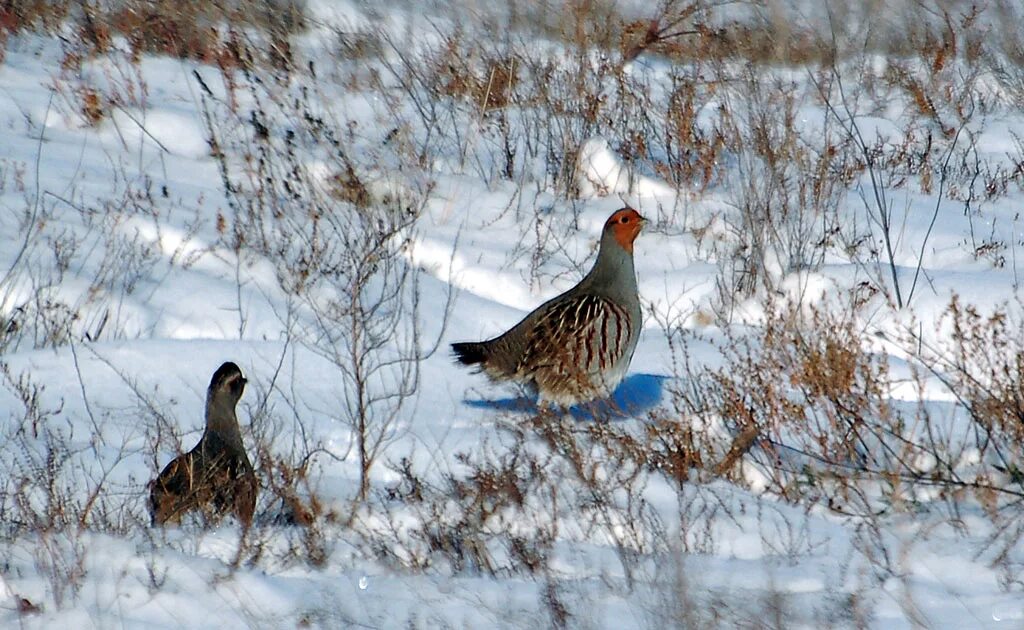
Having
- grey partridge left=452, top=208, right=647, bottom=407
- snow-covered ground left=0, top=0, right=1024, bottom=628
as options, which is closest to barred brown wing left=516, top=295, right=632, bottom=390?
grey partridge left=452, top=208, right=647, bottom=407

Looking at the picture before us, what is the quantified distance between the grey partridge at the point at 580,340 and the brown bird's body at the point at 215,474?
1391 millimetres

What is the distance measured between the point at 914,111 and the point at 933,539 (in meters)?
7.92

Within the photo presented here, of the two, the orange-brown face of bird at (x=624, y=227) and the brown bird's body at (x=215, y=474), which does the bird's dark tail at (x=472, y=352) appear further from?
the brown bird's body at (x=215, y=474)

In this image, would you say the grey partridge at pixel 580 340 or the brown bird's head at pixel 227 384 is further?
the grey partridge at pixel 580 340

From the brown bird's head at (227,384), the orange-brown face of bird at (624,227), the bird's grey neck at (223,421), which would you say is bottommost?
the bird's grey neck at (223,421)

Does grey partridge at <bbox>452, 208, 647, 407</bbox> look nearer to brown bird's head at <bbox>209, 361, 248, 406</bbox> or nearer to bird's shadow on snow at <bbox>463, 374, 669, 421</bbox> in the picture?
bird's shadow on snow at <bbox>463, 374, 669, 421</bbox>

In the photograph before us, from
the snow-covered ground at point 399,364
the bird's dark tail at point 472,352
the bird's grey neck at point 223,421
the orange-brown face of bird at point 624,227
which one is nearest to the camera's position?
the snow-covered ground at point 399,364

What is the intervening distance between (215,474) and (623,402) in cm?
221

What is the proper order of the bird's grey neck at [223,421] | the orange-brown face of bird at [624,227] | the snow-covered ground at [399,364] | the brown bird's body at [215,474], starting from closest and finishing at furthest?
the snow-covered ground at [399,364] < the brown bird's body at [215,474] < the bird's grey neck at [223,421] < the orange-brown face of bird at [624,227]

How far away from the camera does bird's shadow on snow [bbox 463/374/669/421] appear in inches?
225

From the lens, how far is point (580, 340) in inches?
226

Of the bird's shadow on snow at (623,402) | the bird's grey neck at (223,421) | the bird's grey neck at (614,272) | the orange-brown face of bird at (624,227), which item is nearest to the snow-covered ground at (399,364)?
the bird's shadow on snow at (623,402)

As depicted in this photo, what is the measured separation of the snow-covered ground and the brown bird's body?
9 centimetres

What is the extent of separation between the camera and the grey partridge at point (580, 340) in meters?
5.73
